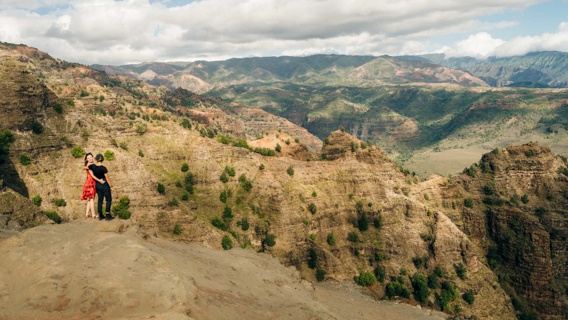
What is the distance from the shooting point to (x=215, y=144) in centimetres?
8944

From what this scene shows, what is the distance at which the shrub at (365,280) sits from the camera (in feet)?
267

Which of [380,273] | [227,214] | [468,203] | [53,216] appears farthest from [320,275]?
[53,216]

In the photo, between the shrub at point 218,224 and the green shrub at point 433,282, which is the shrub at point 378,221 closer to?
the green shrub at point 433,282

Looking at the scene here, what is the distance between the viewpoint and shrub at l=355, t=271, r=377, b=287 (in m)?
81.2

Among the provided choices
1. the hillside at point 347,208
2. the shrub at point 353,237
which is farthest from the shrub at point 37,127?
the shrub at point 353,237

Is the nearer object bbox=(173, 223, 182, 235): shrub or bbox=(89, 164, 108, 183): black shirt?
bbox=(89, 164, 108, 183): black shirt

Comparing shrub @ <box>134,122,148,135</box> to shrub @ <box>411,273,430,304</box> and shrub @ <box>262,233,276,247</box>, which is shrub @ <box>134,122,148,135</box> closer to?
shrub @ <box>262,233,276,247</box>

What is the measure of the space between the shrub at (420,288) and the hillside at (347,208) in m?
0.24

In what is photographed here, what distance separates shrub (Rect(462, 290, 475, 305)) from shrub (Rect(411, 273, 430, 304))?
8.83m

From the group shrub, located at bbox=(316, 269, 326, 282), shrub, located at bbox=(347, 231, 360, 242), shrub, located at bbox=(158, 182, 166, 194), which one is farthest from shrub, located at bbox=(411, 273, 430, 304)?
shrub, located at bbox=(158, 182, 166, 194)

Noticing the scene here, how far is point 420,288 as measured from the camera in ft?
266

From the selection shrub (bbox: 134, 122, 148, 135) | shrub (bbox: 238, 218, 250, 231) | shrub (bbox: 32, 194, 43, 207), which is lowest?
shrub (bbox: 238, 218, 250, 231)

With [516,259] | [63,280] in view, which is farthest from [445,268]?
[63,280]

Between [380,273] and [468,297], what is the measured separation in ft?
69.2
